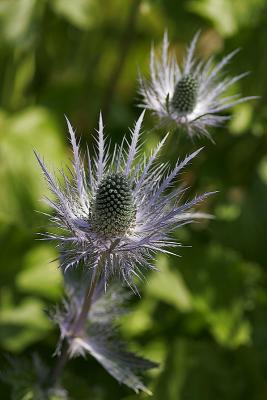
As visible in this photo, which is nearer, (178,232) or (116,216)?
(116,216)

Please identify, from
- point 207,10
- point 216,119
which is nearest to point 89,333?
point 216,119

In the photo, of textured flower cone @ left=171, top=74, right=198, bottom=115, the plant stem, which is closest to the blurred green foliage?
the plant stem

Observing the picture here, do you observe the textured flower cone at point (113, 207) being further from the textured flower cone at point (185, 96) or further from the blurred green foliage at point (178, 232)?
the blurred green foliage at point (178, 232)

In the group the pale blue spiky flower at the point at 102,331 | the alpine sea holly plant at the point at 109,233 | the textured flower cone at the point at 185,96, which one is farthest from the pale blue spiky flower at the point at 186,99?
the pale blue spiky flower at the point at 102,331

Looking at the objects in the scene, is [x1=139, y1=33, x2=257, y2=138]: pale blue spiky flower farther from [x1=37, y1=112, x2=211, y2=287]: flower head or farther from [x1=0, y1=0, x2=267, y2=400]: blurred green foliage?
[x1=0, y1=0, x2=267, y2=400]: blurred green foliage

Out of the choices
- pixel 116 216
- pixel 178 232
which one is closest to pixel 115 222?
pixel 116 216

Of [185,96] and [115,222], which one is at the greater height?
[185,96]

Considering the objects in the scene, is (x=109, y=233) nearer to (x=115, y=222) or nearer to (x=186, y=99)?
(x=115, y=222)
